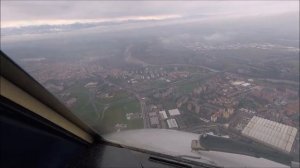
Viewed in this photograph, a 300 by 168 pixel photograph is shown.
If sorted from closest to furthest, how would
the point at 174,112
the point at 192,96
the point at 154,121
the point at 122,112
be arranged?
the point at 154,121 < the point at 122,112 < the point at 174,112 < the point at 192,96

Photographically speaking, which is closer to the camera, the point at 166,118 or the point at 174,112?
the point at 166,118

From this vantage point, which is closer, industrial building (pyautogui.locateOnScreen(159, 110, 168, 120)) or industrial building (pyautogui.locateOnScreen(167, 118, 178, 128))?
industrial building (pyautogui.locateOnScreen(167, 118, 178, 128))

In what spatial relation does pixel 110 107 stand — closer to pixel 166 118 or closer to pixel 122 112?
pixel 122 112

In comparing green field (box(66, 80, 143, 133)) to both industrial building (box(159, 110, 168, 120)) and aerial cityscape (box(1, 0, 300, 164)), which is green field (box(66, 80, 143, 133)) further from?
industrial building (box(159, 110, 168, 120))

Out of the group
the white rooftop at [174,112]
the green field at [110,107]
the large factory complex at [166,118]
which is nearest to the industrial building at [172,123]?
the large factory complex at [166,118]

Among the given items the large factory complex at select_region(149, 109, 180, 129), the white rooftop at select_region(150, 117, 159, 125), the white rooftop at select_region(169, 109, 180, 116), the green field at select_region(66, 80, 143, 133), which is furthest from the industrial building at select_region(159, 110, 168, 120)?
the green field at select_region(66, 80, 143, 133)

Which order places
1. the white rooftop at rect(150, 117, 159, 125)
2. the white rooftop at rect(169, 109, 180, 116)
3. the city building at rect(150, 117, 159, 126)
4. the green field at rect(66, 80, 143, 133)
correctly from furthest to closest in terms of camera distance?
the white rooftop at rect(169, 109, 180, 116) < the white rooftop at rect(150, 117, 159, 125) < the city building at rect(150, 117, 159, 126) < the green field at rect(66, 80, 143, 133)

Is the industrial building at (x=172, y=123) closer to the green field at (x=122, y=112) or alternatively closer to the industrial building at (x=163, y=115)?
the industrial building at (x=163, y=115)

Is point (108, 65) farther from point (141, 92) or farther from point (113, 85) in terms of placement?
point (141, 92)

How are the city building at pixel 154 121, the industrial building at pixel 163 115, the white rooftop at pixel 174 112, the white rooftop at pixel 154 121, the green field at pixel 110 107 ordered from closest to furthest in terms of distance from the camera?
the green field at pixel 110 107 → the city building at pixel 154 121 → the white rooftop at pixel 154 121 → the industrial building at pixel 163 115 → the white rooftop at pixel 174 112

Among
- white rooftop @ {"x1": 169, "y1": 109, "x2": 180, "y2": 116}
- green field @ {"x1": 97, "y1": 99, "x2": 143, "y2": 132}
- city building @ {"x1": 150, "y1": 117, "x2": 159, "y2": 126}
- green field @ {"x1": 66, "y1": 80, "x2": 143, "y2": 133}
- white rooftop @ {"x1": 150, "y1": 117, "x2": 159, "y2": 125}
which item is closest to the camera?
green field @ {"x1": 66, "y1": 80, "x2": 143, "y2": 133}

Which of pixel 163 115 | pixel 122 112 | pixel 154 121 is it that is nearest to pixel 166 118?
pixel 163 115

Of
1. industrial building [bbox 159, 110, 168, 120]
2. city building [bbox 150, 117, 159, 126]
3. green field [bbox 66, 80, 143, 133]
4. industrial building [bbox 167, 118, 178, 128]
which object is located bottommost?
industrial building [bbox 167, 118, 178, 128]
